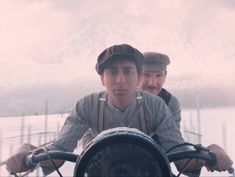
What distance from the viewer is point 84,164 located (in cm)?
157

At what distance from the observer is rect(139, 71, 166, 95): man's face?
509cm

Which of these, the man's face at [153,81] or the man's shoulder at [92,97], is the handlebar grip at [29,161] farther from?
the man's face at [153,81]

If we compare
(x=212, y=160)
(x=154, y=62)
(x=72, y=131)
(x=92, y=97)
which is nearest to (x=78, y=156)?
(x=212, y=160)

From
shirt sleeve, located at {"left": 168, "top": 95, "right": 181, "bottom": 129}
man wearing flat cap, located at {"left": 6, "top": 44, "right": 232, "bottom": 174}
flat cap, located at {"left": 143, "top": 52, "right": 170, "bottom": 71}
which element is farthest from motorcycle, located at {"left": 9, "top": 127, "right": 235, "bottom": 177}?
flat cap, located at {"left": 143, "top": 52, "right": 170, "bottom": 71}

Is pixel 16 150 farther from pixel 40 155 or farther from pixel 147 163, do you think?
pixel 147 163

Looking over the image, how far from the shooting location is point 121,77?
2.72 metres

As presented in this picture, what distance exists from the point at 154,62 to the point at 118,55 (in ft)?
8.87

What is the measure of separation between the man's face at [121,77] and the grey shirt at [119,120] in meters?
0.22

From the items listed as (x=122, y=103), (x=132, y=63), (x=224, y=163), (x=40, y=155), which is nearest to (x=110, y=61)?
(x=132, y=63)

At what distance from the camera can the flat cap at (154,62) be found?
5.25m

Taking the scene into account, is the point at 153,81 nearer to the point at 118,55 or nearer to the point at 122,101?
the point at 122,101

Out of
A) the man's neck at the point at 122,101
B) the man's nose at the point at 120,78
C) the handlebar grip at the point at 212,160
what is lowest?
the handlebar grip at the point at 212,160

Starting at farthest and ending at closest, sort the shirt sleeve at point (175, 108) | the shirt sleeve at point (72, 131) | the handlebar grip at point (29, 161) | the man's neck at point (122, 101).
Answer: the shirt sleeve at point (175, 108) < the man's neck at point (122, 101) < the shirt sleeve at point (72, 131) < the handlebar grip at point (29, 161)

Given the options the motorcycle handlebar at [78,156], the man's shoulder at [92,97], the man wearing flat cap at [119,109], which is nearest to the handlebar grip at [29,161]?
the motorcycle handlebar at [78,156]
